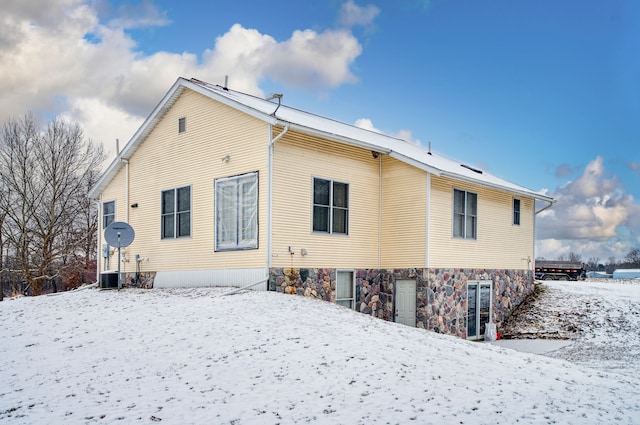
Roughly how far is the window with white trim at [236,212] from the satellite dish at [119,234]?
3526 mm

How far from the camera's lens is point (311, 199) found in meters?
14.1

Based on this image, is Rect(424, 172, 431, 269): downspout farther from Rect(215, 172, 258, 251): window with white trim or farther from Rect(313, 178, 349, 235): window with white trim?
Rect(215, 172, 258, 251): window with white trim

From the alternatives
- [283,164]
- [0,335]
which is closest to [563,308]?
[283,164]

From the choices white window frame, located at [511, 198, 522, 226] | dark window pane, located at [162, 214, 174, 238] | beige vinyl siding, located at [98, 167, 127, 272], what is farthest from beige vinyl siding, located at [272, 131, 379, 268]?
beige vinyl siding, located at [98, 167, 127, 272]

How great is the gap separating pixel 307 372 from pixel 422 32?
12819mm

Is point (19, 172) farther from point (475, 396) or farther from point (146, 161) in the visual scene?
point (475, 396)

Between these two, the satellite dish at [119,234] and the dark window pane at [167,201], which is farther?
the satellite dish at [119,234]

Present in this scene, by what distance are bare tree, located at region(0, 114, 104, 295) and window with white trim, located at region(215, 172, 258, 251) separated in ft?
59.6

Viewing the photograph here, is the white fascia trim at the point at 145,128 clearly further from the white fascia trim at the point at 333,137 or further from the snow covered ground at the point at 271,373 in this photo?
the snow covered ground at the point at 271,373

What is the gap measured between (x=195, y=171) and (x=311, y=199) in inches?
136

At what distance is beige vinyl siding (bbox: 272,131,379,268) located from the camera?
13.4 m

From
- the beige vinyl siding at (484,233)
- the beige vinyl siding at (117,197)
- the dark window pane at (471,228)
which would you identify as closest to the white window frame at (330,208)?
the beige vinyl siding at (484,233)

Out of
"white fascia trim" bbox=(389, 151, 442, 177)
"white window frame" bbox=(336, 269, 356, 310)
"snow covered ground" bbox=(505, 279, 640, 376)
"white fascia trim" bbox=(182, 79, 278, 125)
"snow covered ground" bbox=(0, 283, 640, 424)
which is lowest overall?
"snow covered ground" bbox=(505, 279, 640, 376)

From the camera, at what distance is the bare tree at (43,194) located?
28859 mm
